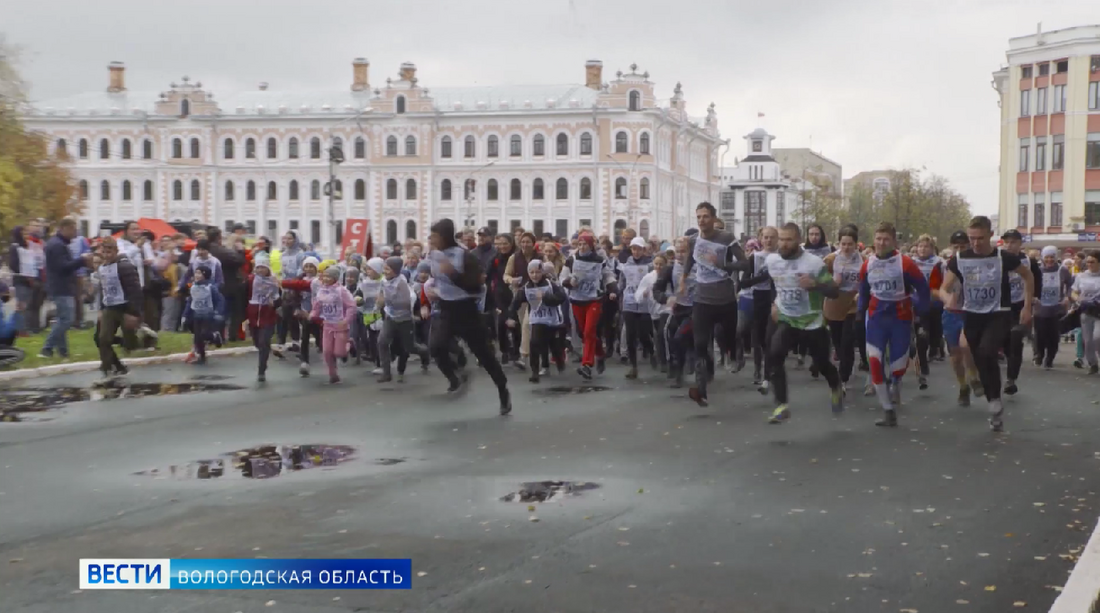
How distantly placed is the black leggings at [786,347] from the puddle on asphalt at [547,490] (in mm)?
3788

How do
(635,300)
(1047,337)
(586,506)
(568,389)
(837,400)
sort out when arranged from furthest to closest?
(1047,337) → (635,300) → (568,389) → (837,400) → (586,506)

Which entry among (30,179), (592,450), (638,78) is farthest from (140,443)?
(638,78)

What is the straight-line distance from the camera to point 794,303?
11.9m

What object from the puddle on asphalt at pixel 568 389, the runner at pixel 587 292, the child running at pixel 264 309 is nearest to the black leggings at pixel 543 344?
the runner at pixel 587 292

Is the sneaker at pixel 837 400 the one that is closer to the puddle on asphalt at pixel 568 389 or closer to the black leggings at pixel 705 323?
the black leggings at pixel 705 323

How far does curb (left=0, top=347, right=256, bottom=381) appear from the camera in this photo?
16.2 meters

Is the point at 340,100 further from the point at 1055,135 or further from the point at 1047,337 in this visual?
the point at 1047,337

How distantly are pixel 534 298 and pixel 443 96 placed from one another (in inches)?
3609

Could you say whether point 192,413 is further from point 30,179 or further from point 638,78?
point 638,78

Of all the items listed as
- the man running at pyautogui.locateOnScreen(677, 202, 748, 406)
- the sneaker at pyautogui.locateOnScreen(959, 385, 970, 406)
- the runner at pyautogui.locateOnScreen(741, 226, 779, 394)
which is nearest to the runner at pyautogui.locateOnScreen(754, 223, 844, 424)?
the man running at pyautogui.locateOnScreen(677, 202, 748, 406)

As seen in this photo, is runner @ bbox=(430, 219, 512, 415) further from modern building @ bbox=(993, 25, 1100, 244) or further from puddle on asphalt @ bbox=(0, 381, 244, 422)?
modern building @ bbox=(993, 25, 1100, 244)

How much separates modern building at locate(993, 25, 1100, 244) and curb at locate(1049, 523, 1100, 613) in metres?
63.3

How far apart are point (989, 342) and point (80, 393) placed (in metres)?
9.95
